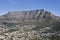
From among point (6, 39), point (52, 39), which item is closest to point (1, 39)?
point (6, 39)

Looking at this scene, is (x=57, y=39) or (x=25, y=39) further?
(x=57, y=39)

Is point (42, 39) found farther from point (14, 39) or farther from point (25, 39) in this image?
point (14, 39)

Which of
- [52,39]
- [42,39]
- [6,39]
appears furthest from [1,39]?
[52,39]

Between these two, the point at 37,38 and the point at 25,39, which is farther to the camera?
the point at 37,38

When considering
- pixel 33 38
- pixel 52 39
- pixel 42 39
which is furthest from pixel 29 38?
pixel 52 39

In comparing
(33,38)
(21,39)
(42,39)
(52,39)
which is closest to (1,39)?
(21,39)

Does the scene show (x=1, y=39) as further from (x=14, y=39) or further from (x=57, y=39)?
(x=57, y=39)

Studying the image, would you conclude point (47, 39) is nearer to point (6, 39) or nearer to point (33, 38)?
point (33, 38)
